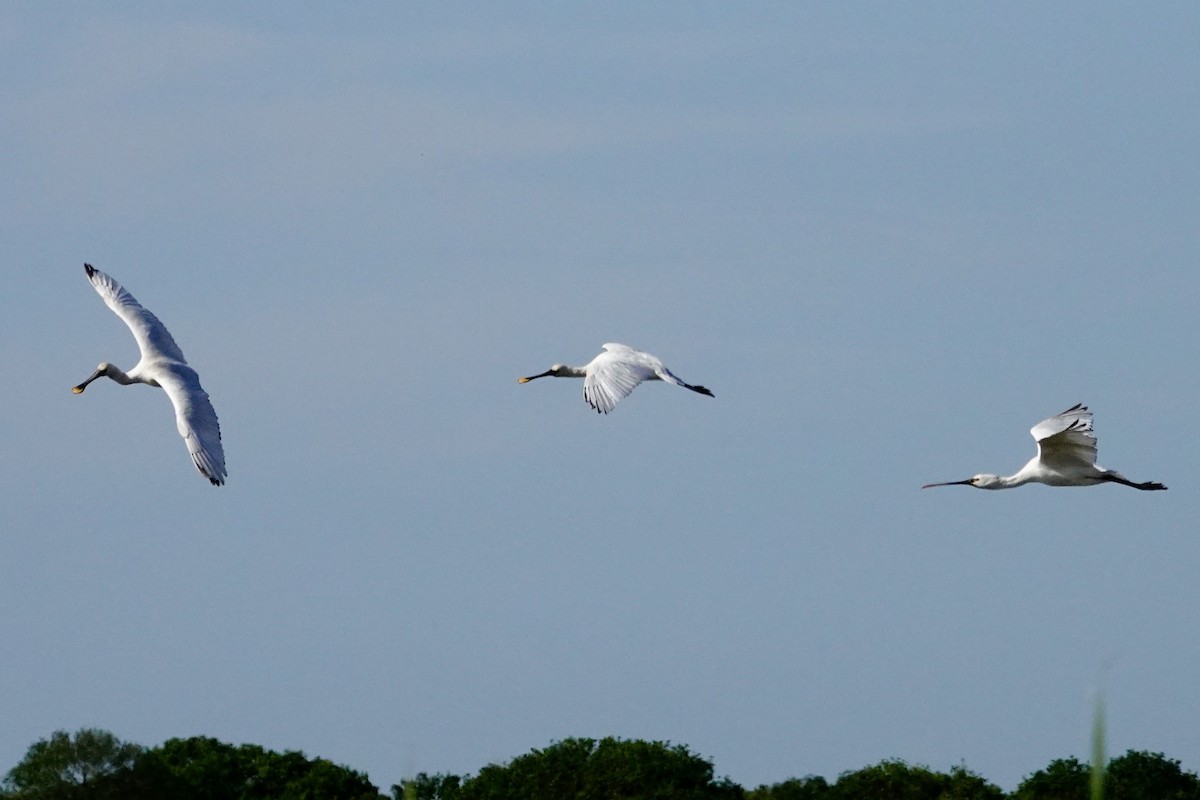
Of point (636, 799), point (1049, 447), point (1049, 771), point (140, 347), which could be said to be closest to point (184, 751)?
point (636, 799)

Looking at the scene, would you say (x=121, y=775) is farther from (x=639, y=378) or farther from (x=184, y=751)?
(x=639, y=378)

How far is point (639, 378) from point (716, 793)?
43.6 metres

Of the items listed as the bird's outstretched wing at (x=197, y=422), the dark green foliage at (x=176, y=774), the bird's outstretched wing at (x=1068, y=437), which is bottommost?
the bird's outstretched wing at (x=197, y=422)

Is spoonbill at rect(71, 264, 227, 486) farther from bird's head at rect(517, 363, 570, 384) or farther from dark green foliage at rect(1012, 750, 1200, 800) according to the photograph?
dark green foliage at rect(1012, 750, 1200, 800)

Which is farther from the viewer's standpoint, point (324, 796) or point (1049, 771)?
point (324, 796)

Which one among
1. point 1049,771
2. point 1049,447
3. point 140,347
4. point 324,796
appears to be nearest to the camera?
point 1049,447

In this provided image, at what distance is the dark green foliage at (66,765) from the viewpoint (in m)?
78.1

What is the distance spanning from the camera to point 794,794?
3162 inches

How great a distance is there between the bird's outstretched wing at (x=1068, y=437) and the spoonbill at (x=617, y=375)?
5.94 meters

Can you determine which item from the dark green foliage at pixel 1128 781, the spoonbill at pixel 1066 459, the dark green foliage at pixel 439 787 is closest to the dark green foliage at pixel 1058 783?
the dark green foliage at pixel 1128 781

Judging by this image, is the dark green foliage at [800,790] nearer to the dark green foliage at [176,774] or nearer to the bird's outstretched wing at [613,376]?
the dark green foliage at [176,774]

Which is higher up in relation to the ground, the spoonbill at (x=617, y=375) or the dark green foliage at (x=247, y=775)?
the dark green foliage at (x=247, y=775)

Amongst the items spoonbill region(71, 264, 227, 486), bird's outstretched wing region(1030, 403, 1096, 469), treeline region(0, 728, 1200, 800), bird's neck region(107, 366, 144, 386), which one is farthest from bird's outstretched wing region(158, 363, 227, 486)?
treeline region(0, 728, 1200, 800)

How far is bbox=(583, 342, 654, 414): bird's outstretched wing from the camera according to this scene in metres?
36.9
